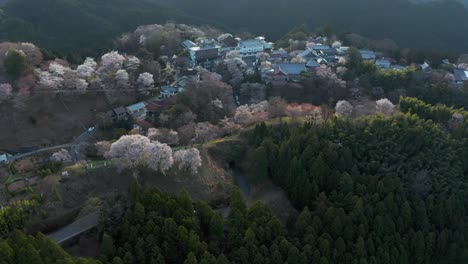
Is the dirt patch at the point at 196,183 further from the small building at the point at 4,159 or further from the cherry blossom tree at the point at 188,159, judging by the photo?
the small building at the point at 4,159

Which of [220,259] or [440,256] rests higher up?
[220,259]

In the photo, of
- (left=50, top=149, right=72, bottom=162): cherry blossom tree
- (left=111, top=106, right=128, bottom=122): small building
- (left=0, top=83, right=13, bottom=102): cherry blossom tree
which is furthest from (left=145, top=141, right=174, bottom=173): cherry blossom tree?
(left=0, top=83, right=13, bottom=102): cherry blossom tree

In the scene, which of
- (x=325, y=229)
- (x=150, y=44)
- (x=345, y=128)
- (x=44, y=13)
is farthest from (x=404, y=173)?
(x=44, y=13)

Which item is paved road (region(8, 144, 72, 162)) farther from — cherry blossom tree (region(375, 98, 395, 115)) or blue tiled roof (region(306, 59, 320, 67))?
cherry blossom tree (region(375, 98, 395, 115))

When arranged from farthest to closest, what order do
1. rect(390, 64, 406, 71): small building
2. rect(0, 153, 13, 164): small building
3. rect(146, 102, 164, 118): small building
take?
rect(390, 64, 406, 71): small building, rect(146, 102, 164, 118): small building, rect(0, 153, 13, 164): small building

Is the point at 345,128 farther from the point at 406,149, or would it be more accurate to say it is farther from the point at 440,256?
the point at 440,256

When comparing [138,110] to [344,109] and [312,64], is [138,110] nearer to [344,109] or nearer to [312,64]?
[344,109]
